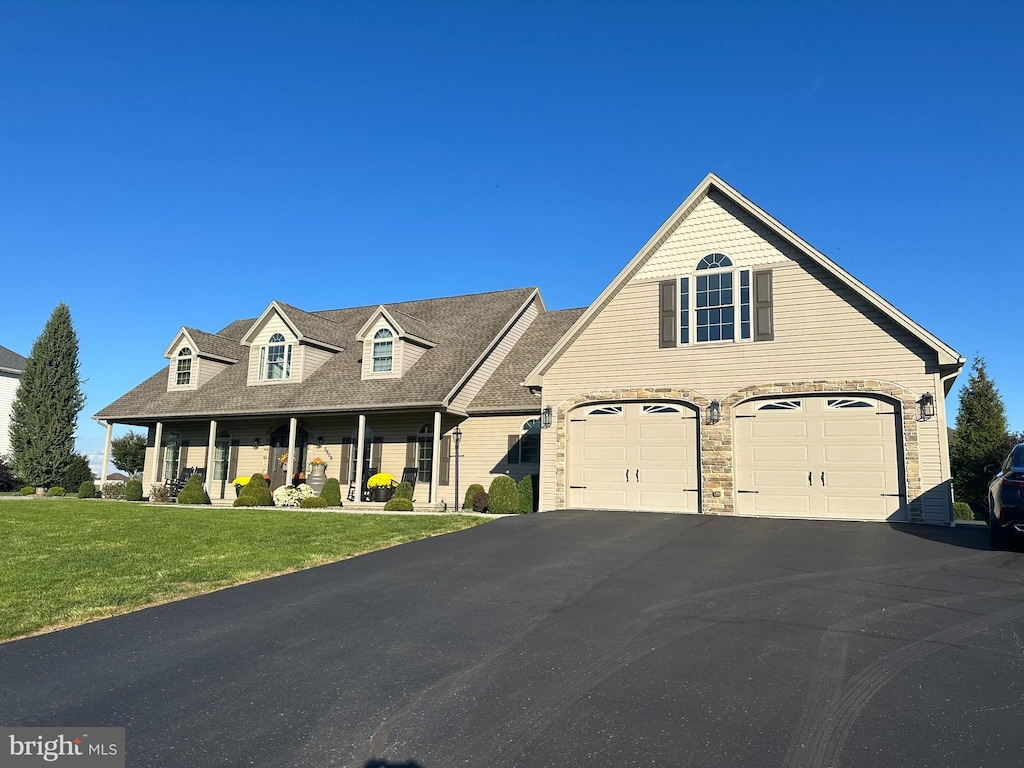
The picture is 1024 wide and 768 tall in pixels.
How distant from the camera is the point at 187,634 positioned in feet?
21.9

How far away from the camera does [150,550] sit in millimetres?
11523

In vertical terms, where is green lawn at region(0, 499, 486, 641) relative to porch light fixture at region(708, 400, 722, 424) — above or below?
below

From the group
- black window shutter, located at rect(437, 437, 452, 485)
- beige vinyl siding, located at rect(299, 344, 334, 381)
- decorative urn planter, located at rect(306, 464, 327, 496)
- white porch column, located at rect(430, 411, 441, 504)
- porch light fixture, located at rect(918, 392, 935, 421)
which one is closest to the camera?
porch light fixture, located at rect(918, 392, 935, 421)

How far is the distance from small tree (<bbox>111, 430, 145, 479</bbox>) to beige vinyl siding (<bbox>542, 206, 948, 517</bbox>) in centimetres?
3382

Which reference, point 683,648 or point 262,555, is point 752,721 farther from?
point 262,555

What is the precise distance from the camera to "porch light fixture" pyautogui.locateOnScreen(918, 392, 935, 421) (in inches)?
554

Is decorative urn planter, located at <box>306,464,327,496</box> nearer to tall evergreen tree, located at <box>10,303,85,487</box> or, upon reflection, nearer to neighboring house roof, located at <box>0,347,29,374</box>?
tall evergreen tree, located at <box>10,303,85,487</box>

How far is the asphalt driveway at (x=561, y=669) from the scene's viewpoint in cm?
421

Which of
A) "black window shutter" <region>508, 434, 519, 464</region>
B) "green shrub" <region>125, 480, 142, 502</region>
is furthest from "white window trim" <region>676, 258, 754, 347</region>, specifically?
"green shrub" <region>125, 480, 142, 502</region>

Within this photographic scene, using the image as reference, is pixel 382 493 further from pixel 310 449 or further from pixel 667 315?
pixel 667 315

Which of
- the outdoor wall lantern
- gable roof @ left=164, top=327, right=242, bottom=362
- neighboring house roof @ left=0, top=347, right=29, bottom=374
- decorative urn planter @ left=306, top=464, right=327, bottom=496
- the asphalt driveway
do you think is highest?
neighboring house roof @ left=0, top=347, right=29, bottom=374

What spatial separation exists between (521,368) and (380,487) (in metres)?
6.12

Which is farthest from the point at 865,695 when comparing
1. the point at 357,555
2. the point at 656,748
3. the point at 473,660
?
the point at 357,555

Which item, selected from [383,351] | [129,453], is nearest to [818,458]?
[383,351]
